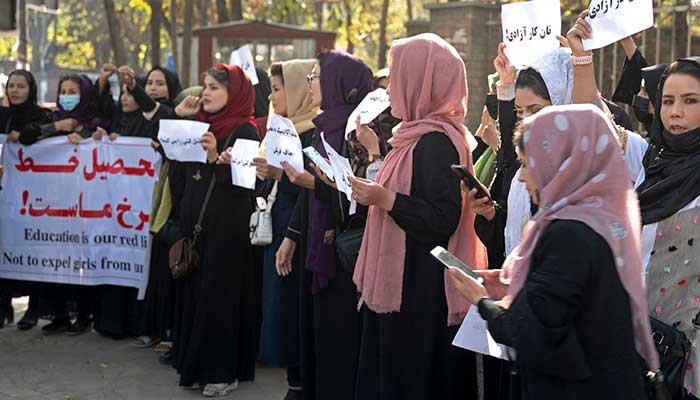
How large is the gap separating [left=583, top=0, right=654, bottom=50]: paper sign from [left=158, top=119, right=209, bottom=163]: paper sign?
2677 millimetres

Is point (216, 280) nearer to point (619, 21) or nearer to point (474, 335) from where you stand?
point (474, 335)

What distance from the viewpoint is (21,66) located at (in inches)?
399

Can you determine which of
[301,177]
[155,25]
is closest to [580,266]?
[301,177]

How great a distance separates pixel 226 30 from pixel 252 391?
8.69 metres

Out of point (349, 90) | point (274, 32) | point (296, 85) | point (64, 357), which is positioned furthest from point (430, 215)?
point (274, 32)

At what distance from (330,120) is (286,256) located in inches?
32.2

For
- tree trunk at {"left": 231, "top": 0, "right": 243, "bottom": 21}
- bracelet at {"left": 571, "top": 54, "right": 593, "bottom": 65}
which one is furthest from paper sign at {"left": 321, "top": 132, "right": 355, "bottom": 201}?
tree trunk at {"left": 231, "top": 0, "right": 243, "bottom": 21}

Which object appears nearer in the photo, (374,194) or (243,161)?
(374,194)

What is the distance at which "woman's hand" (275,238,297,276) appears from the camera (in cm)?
546

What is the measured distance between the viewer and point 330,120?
16.8 feet

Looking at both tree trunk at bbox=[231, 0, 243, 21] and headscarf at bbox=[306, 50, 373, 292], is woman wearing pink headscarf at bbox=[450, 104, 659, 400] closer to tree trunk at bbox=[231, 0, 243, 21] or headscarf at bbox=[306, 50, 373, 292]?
headscarf at bbox=[306, 50, 373, 292]

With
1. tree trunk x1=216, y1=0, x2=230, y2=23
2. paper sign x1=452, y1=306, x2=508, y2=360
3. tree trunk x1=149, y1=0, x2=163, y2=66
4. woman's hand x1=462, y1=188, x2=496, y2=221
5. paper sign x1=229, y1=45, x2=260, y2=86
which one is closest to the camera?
paper sign x1=452, y1=306, x2=508, y2=360

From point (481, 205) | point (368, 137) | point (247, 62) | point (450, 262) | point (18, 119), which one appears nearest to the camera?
point (450, 262)

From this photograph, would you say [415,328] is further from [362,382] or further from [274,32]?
[274,32]
